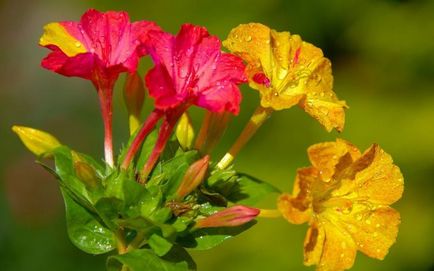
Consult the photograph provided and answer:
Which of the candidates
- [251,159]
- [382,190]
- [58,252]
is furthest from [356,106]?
[382,190]

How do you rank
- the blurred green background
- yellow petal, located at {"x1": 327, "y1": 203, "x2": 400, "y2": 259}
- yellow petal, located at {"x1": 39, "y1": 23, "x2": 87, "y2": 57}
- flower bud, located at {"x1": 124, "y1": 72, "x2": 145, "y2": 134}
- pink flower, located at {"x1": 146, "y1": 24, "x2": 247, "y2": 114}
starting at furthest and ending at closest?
1. the blurred green background
2. flower bud, located at {"x1": 124, "y1": 72, "x2": 145, "y2": 134}
3. yellow petal, located at {"x1": 39, "y1": 23, "x2": 87, "y2": 57}
4. yellow petal, located at {"x1": 327, "y1": 203, "x2": 400, "y2": 259}
5. pink flower, located at {"x1": 146, "y1": 24, "x2": 247, "y2": 114}

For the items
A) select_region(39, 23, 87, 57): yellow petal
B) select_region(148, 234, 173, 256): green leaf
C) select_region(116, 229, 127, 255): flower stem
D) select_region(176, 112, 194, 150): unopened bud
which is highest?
select_region(39, 23, 87, 57): yellow petal

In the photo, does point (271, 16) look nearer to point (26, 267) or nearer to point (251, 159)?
point (251, 159)

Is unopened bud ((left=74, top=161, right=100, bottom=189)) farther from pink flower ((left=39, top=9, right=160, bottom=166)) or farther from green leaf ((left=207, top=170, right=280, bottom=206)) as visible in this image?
green leaf ((left=207, top=170, right=280, bottom=206))

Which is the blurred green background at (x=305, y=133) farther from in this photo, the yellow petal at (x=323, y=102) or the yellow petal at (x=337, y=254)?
the yellow petal at (x=337, y=254)

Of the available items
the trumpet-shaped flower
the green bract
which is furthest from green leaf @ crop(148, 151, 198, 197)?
the trumpet-shaped flower

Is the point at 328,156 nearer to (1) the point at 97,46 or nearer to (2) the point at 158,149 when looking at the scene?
(2) the point at 158,149
